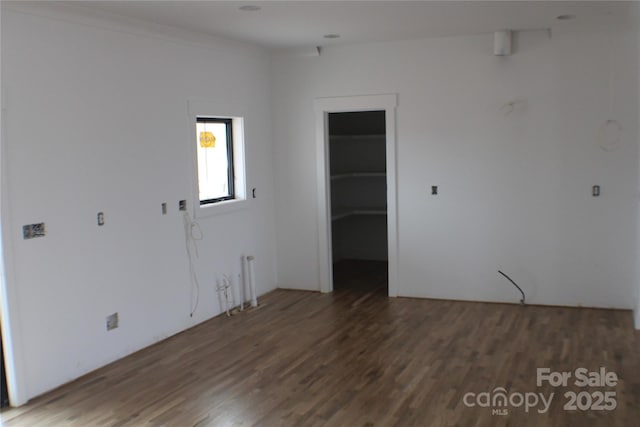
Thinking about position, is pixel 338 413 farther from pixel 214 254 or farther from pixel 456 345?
pixel 214 254

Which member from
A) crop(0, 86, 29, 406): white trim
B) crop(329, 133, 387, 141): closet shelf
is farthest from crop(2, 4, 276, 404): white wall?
crop(329, 133, 387, 141): closet shelf

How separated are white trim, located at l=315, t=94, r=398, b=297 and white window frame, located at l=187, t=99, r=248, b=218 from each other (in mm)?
847

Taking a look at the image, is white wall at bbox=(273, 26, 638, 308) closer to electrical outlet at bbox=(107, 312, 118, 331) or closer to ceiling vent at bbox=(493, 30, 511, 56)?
ceiling vent at bbox=(493, 30, 511, 56)

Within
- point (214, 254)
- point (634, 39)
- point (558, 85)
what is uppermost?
point (634, 39)

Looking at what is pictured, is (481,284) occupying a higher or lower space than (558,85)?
lower

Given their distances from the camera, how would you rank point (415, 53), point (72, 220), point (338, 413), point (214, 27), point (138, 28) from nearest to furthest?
point (338, 413) → point (72, 220) → point (138, 28) → point (214, 27) → point (415, 53)

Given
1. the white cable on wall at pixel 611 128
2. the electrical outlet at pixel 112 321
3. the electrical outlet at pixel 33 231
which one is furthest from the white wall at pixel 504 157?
the electrical outlet at pixel 33 231

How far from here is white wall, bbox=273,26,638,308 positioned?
5.73 metres

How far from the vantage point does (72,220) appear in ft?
14.4

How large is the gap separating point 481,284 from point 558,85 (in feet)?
6.66

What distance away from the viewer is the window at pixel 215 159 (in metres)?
5.98

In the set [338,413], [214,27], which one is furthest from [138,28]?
[338,413]

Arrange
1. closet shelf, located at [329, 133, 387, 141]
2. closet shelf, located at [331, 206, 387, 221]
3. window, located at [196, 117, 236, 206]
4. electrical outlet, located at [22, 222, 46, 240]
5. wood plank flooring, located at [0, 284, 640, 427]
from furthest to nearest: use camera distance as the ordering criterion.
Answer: closet shelf, located at [329, 133, 387, 141] → closet shelf, located at [331, 206, 387, 221] → window, located at [196, 117, 236, 206] → electrical outlet, located at [22, 222, 46, 240] → wood plank flooring, located at [0, 284, 640, 427]

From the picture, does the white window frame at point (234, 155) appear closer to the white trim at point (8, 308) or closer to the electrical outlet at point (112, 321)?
the electrical outlet at point (112, 321)
